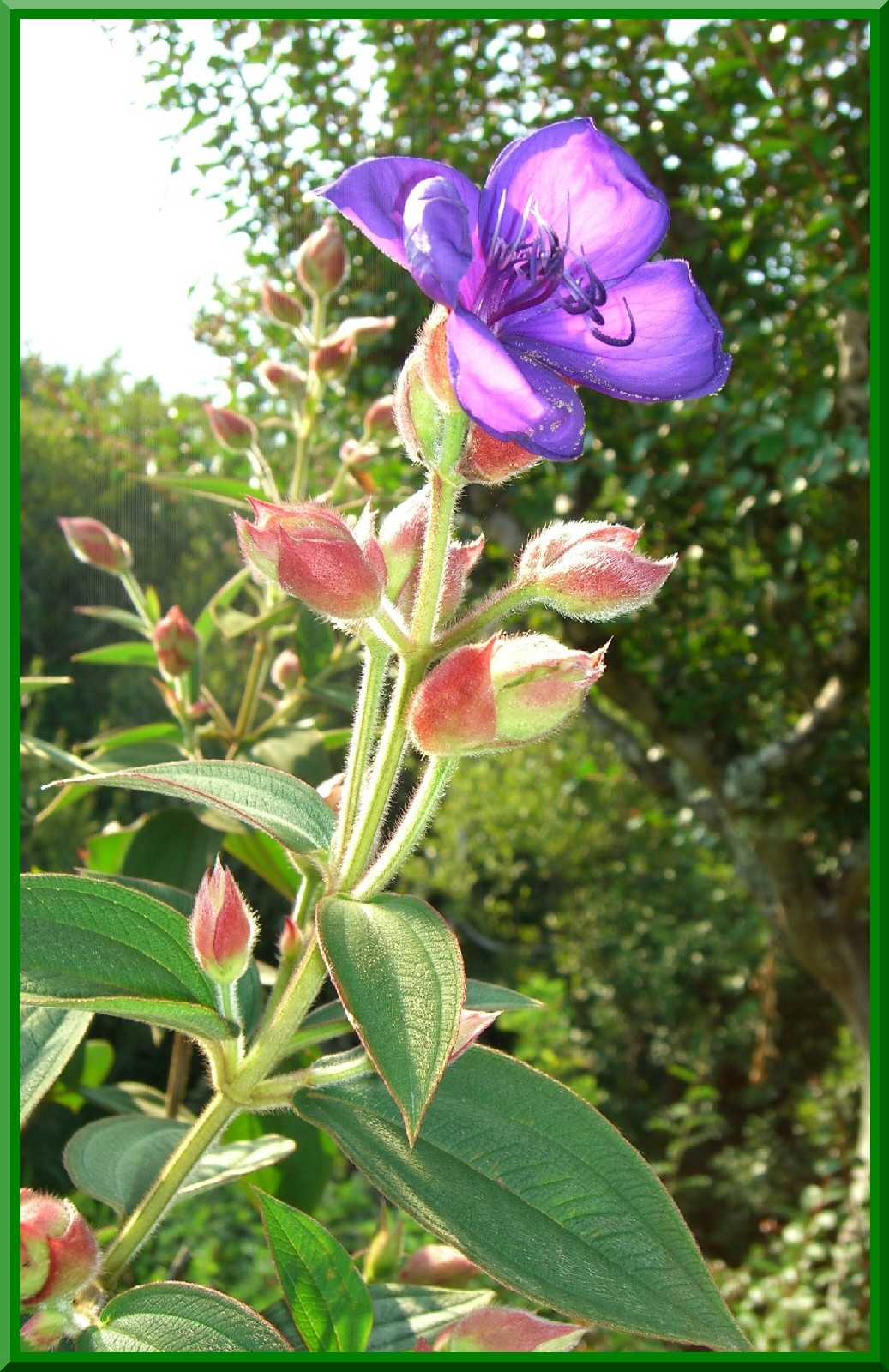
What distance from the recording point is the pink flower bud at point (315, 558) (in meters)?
0.49

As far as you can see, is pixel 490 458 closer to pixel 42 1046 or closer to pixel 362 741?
pixel 362 741

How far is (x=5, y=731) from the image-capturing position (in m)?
0.57

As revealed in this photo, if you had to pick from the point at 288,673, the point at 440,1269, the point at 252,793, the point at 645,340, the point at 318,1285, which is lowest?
the point at 440,1269

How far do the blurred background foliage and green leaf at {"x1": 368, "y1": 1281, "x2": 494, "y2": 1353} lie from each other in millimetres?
493

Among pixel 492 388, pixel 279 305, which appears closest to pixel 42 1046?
pixel 492 388

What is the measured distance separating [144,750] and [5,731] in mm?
489

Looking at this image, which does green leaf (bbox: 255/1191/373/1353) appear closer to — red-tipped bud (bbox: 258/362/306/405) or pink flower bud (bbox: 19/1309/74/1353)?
pink flower bud (bbox: 19/1309/74/1353)

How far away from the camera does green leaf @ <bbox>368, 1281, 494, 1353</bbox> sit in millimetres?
606

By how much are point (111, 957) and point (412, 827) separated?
0.57 ft

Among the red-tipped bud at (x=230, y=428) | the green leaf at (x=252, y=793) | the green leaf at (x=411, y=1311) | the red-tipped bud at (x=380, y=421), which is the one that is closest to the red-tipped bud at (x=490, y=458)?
the green leaf at (x=252, y=793)

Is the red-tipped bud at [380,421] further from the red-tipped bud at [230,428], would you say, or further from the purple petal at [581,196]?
the purple petal at [581,196]

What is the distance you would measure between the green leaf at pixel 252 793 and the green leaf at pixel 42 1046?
164 millimetres

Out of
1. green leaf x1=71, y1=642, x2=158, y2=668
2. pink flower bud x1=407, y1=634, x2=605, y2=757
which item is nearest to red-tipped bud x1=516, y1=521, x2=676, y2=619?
pink flower bud x1=407, y1=634, x2=605, y2=757

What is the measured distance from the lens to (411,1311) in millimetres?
641
